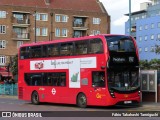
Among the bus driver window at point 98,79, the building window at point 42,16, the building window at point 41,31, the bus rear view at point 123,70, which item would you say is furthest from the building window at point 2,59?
the bus rear view at point 123,70

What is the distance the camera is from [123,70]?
22.4m

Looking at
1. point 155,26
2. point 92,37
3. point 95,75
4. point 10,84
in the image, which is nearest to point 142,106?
point 95,75

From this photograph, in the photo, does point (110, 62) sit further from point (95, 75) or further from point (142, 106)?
point (142, 106)

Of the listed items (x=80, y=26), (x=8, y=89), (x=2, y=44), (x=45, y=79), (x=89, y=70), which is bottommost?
(x=8, y=89)

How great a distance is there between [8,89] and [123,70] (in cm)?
2226

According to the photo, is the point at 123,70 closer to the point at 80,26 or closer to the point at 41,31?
the point at 41,31

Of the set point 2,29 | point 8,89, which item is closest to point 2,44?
point 2,29

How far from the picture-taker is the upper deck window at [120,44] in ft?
72.0

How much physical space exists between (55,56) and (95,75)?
386 cm

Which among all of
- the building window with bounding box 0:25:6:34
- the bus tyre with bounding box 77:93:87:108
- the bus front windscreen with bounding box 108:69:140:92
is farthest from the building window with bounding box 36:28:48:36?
the bus front windscreen with bounding box 108:69:140:92

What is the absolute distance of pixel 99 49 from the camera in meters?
22.1

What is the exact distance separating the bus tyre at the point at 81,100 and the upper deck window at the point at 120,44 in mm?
3392

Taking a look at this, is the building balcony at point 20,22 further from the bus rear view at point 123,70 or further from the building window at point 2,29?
the bus rear view at point 123,70

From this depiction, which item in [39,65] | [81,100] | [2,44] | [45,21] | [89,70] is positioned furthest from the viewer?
[45,21]
